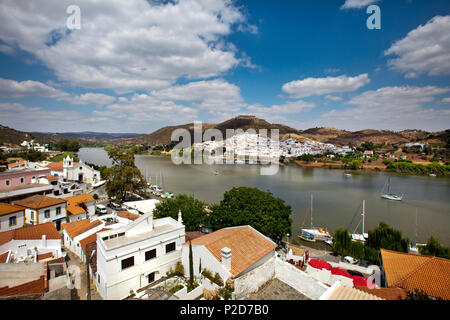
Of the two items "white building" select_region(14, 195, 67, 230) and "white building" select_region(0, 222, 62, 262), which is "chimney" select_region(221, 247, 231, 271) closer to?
"white building" select_region(0, 222, 62, 262)

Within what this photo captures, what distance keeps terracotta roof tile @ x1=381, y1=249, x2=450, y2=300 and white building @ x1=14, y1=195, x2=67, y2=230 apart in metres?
9.20

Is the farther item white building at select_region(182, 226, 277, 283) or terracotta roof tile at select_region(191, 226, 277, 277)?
terracotta roof tile at select_region(191, 226, 277, 277)

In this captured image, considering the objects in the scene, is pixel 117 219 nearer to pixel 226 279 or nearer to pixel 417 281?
pixel 226 279

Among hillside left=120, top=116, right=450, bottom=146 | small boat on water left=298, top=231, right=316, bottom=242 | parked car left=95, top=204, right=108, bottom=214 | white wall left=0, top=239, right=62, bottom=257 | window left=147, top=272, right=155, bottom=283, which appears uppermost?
hillside left=120, top=116, right=450, bottom=146

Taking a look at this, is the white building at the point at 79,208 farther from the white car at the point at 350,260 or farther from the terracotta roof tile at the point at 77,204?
the white car at the point at 350,260

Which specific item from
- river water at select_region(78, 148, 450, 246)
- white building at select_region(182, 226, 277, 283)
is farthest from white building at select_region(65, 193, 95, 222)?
river water at select_region(78, 148, 450, 246)

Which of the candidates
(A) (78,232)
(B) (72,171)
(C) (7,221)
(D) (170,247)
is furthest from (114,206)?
(D) (170,247)

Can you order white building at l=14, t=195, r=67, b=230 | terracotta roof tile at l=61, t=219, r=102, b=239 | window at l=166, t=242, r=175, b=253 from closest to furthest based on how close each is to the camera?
window at l=166, t=242, r=175, b=253, terracotta roof tile at l=61, t=219, r=102, b=239, white building at l=14, t=195, r=67, b=230

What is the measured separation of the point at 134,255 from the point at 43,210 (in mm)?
5134

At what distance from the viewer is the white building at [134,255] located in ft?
12.7

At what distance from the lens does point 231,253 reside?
4098 millimetres

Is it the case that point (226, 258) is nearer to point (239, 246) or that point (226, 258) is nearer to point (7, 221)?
point (239, 246)

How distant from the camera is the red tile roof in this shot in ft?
16.8

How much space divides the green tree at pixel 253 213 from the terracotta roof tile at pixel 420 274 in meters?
2.95
